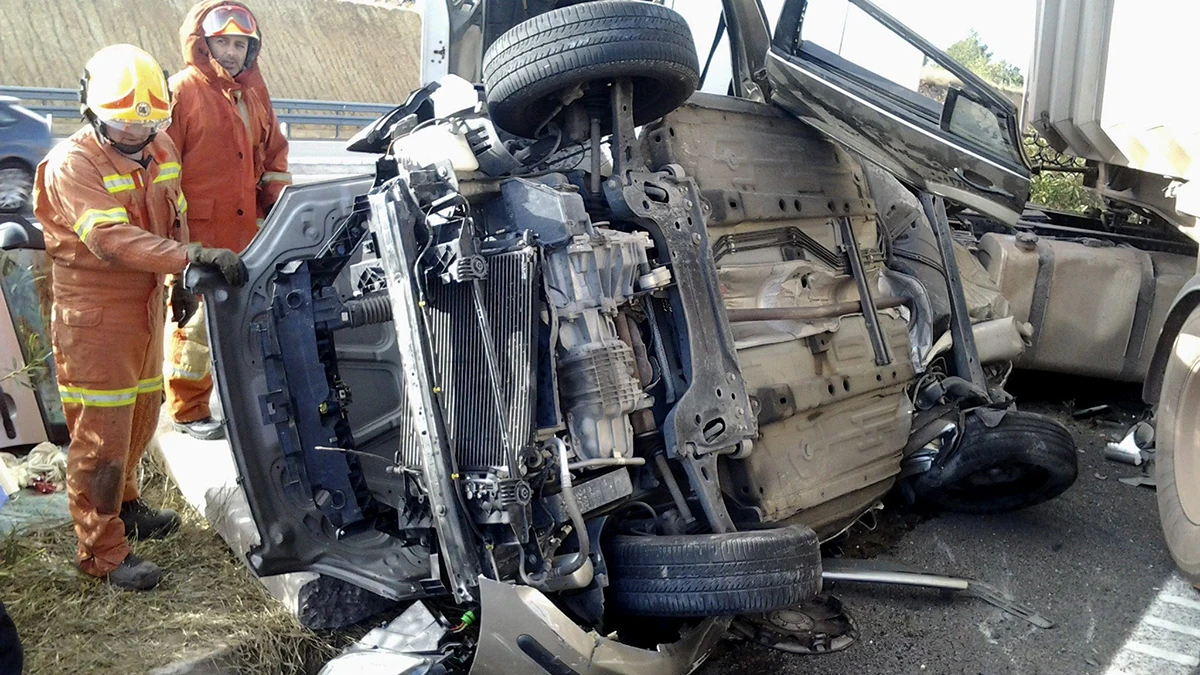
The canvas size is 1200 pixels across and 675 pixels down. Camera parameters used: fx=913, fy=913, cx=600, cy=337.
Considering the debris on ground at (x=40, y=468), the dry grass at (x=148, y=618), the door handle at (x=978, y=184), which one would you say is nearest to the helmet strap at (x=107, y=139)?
the dry grass at (x=148, y=618)

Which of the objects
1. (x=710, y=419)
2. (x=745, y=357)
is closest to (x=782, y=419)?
(x=745, y=357)

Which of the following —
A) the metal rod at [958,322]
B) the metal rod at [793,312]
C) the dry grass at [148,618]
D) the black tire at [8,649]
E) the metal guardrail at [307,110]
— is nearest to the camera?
the black tire at [8,649]

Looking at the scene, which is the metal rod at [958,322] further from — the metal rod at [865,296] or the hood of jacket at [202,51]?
the hood of jacket at [202,51]

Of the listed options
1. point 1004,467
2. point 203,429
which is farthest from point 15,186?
point 1004,467

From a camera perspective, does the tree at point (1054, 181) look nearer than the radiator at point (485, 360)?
No

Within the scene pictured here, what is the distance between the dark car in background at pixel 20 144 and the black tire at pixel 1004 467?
547 centimetres

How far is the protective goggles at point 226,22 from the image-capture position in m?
3.74

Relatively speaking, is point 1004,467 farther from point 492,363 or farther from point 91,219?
point 91,219

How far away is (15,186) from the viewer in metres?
5.66

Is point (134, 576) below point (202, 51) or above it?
below

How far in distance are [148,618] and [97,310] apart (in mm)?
1013

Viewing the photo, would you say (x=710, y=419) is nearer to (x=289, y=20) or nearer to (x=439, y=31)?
(x=439, y=31)

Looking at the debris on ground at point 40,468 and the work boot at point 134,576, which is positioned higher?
the debris on ground at point 40,468

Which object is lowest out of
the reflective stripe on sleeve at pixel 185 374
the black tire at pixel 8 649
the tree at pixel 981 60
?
the black tire at pixel 8 649
